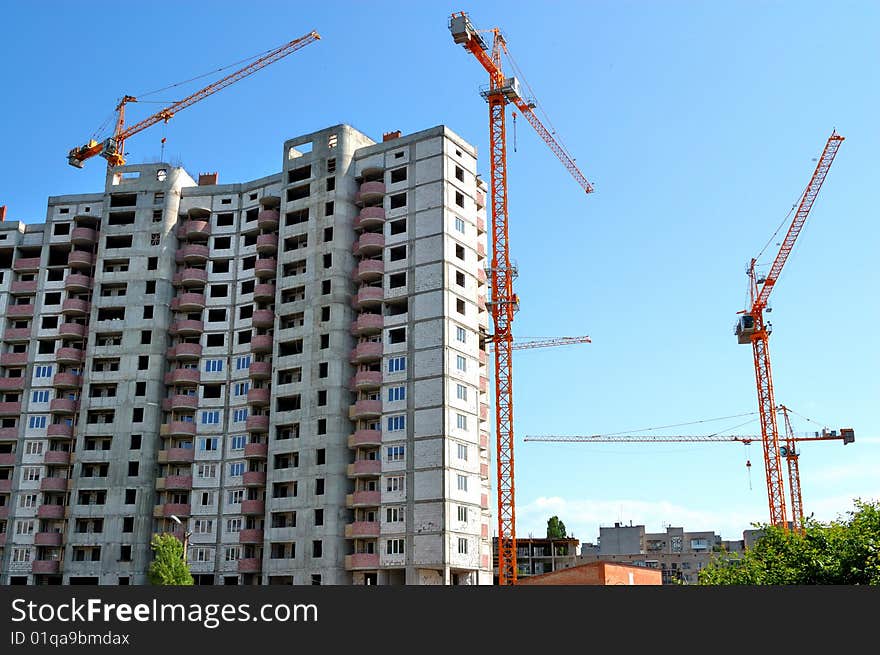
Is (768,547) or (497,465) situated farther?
(497,465)

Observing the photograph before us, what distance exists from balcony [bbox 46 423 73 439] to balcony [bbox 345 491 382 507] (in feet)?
120

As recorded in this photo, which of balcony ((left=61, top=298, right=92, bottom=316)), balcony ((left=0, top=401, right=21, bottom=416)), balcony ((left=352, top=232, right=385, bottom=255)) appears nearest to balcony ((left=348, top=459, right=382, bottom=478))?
balcony ((left=352, top=232, right=385, bottom=255))

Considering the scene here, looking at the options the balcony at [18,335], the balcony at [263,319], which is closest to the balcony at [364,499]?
the balcony at [263,319]

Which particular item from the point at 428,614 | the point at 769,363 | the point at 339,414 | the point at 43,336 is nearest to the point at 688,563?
the point at 769,363

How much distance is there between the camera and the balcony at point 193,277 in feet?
355

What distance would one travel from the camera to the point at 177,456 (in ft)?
333

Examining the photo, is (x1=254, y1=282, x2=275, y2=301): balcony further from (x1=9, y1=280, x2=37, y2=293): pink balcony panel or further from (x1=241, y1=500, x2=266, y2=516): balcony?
Answer: (x1=9, y1=280, x2=37, y2=293): pink balcony panel

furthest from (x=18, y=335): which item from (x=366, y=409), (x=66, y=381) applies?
(x=366, y=409)

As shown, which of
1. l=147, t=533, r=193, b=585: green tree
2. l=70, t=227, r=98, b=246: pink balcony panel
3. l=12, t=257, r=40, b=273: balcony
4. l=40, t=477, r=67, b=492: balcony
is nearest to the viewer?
l=147, t=533, r=193, b=585: green tree

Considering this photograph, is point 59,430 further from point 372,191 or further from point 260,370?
point 372,191

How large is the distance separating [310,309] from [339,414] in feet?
40.1

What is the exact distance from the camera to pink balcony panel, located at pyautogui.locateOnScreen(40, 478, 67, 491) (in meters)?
103

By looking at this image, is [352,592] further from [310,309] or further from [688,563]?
[688,563]

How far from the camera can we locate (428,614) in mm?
27281
